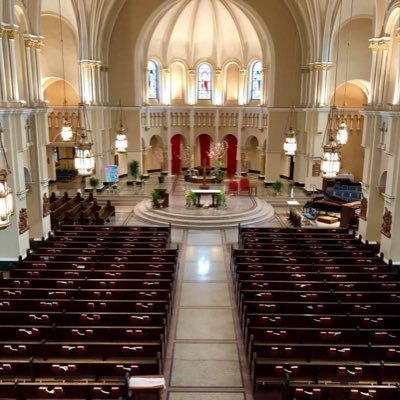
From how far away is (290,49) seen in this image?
31.6 meters

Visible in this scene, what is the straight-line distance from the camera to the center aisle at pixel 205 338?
32.5 feet

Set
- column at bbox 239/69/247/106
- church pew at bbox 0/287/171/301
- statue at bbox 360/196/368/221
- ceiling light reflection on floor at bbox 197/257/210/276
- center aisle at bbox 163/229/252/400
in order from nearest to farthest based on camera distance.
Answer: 1. center aisle at bbox 163/229/252/400
2. church pew at bbox 0/287/171/301
3. ceiling light reflection on floor at bbox 197/257/210/276
4. statue at bbox 360/196/368/221
5. column at bbox 239/69/247/106

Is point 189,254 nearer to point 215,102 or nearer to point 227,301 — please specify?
point 227,301

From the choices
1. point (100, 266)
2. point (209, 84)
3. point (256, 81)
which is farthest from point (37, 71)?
point (256, 81)

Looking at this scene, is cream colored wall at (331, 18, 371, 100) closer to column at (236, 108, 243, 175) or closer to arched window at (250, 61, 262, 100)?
arched window at (250, 61, 262, 100)

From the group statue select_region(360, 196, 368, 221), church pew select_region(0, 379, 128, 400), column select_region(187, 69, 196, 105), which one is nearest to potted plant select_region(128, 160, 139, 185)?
column select_region(187, 69, 196, 105)

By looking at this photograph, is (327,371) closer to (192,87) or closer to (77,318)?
(77,318)

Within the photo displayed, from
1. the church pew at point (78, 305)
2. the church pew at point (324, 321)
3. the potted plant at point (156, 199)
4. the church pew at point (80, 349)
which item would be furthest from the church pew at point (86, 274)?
the potted plant at point (156, 199)

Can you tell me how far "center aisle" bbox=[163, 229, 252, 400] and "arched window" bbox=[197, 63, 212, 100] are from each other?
72.6ft

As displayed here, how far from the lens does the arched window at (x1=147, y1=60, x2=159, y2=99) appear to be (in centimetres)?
3612

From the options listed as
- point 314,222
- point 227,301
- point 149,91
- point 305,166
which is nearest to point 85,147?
point 227,301

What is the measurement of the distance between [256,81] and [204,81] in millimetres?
4539

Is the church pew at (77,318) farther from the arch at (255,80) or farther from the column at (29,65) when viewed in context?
the arch at (255,80)

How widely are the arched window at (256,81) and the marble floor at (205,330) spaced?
18.1m
